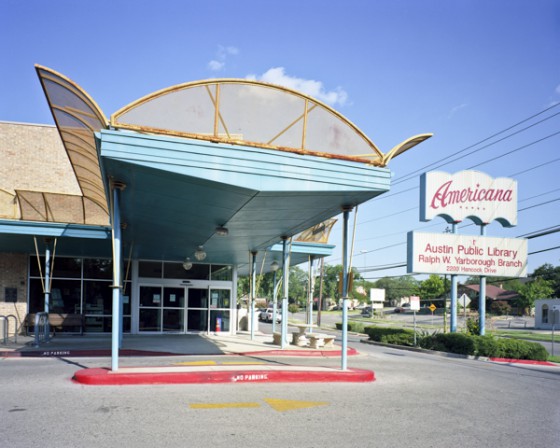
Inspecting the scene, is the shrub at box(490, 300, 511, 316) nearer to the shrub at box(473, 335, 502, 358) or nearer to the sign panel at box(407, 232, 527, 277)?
the sign panel at box(407, 232, 527, 277)

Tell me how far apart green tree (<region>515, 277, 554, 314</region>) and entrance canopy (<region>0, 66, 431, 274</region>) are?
3014 inches

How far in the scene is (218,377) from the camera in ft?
33.3

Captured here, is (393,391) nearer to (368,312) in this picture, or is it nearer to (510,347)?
(510,347)

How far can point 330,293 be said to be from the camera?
116m

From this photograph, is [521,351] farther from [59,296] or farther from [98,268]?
[59,296]

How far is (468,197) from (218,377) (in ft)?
56.1

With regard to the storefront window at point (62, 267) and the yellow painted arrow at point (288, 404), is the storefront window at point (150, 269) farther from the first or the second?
the yellow painted arrow at point (288, 404)

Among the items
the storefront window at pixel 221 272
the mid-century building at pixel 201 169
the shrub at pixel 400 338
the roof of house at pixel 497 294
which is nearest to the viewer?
the mid-century building at pixel 201 169

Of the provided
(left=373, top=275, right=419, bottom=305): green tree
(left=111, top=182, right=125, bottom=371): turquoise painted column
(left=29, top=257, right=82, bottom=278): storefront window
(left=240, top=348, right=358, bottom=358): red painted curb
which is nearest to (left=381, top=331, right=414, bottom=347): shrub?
(left=240, top=348, right=358, bottom=358): red painted curb

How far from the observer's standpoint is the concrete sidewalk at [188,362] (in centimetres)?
977

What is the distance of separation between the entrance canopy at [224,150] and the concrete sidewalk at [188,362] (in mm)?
3502

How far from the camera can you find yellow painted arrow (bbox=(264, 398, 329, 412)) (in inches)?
319

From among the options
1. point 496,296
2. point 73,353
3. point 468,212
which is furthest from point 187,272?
point 496,296

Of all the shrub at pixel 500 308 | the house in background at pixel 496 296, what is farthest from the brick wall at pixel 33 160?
the shrub at pixel 500 308
